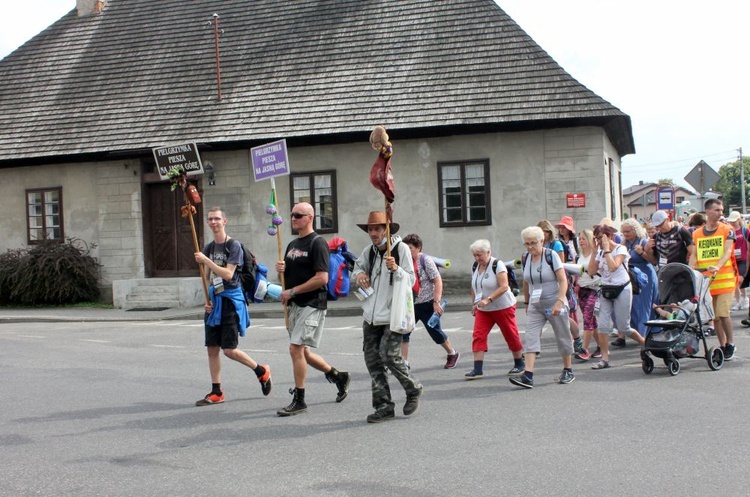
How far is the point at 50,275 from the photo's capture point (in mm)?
20531

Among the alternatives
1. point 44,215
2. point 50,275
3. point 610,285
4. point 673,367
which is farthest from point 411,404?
point 44,215

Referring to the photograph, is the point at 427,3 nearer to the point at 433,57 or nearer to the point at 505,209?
the point at 433,57

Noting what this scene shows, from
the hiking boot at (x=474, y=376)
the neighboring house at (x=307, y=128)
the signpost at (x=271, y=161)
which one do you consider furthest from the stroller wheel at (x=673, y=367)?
the neighboring house at (x=307, y=128)

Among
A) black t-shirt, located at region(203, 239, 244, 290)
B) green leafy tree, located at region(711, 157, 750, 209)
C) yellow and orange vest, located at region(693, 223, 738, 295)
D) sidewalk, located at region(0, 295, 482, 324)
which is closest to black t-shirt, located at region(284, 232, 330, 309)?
black t-shirt, located at region(203, 239, 244, 290)

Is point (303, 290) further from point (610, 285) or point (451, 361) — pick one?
point (610, 285)

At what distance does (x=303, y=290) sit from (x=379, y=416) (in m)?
1.24

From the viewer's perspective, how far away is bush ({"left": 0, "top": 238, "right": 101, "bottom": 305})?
2056cm

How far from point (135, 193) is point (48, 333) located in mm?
6994

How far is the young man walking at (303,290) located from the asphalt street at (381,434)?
1.43 ft

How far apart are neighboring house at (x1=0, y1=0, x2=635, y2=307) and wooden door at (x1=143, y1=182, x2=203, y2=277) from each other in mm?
38

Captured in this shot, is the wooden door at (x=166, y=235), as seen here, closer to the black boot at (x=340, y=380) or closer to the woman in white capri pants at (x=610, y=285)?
the woman in white capri pants at (x=610, y=285)

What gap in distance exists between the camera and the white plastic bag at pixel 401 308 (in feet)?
21.8

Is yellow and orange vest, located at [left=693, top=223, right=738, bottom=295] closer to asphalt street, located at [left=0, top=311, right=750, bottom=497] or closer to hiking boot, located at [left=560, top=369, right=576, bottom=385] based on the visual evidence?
asphalt street, located at [left=0, top=311, right=750, bottom=497]

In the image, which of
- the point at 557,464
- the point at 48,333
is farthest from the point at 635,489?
the point at 48,333
